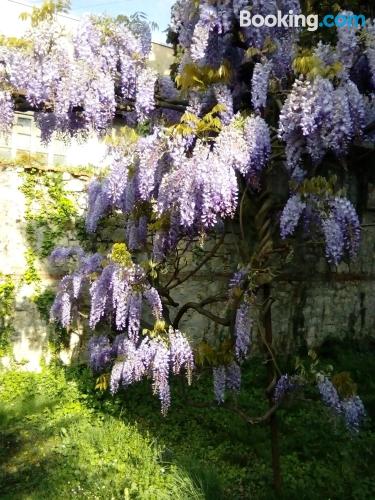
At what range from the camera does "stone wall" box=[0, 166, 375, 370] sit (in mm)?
6562

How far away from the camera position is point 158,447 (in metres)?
4.50

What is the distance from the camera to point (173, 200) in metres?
3.64

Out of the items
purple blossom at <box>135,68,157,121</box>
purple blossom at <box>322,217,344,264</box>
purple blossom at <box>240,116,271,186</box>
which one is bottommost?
purple blossom at <box>322,217,344,264</box>

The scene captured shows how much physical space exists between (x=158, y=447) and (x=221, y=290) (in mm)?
3090

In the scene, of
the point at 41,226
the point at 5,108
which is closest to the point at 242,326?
the point at 5,108

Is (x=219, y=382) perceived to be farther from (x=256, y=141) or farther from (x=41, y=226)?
(x=41, y=226)

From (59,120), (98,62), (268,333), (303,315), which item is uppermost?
(98,62)

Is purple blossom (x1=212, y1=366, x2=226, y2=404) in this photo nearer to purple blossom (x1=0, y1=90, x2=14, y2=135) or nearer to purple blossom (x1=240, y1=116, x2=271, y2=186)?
purple blossom (x1=240, y1=116, x2=271, y2=186)

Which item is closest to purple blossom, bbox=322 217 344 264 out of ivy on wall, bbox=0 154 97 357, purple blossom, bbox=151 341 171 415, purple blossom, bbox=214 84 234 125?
purple blossom, bbox=214 84 234 125

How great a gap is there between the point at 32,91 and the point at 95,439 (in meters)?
3.17

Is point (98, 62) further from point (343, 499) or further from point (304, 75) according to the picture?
point (343, 499)

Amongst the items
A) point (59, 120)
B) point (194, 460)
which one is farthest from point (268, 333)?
point (59, 120)

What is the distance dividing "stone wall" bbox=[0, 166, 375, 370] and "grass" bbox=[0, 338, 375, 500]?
0.69 m

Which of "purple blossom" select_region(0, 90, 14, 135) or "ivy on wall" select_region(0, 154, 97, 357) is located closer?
"purple blossom" select_region(0, 90, 14, 135)
